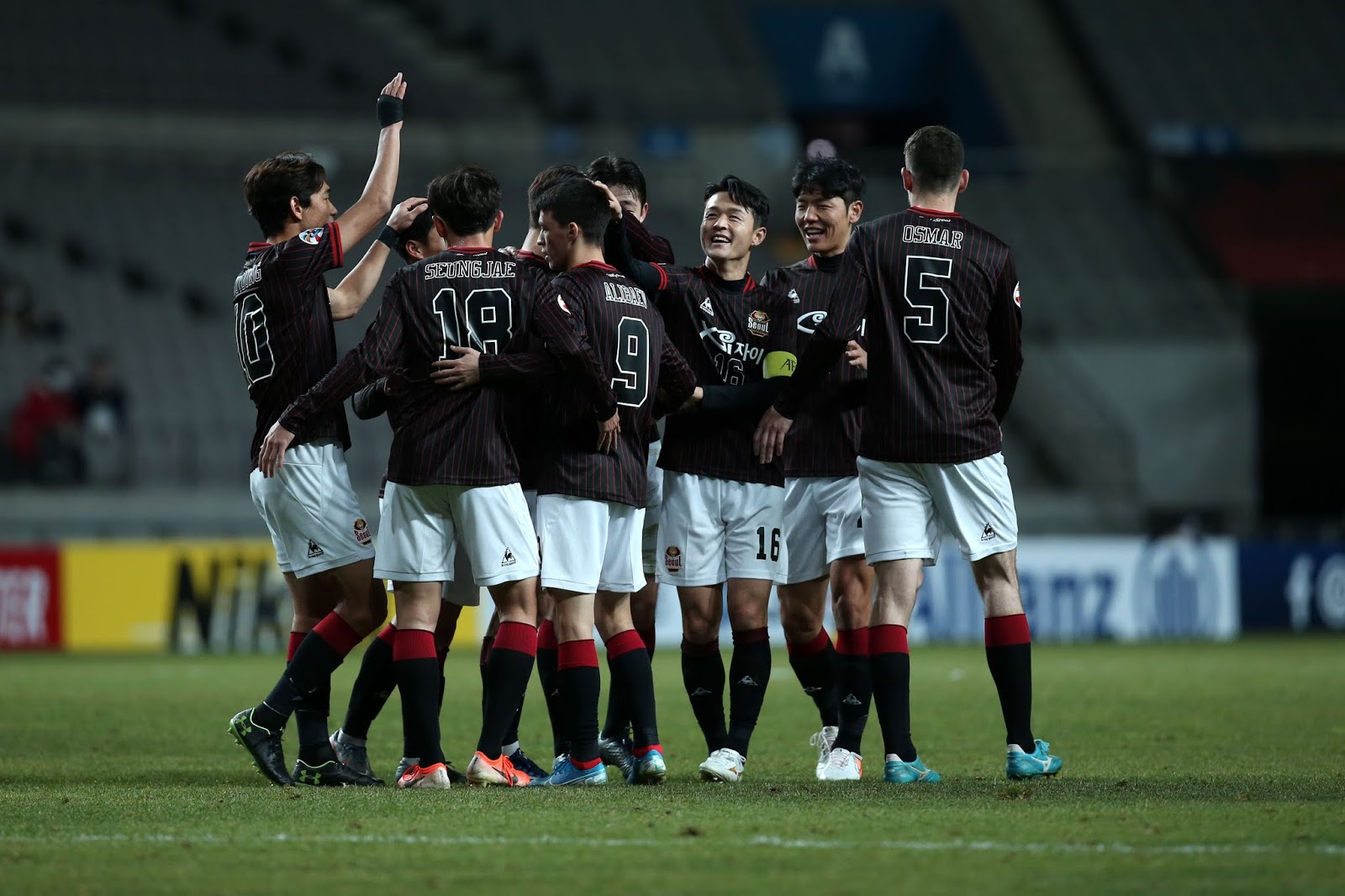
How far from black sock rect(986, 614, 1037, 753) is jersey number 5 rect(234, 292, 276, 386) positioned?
311cm

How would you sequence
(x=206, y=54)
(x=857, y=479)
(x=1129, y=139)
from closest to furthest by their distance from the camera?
(x=857, y=479) → (x=206, y=54) → (x=1129, y=139)

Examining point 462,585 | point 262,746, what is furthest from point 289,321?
point 262,746

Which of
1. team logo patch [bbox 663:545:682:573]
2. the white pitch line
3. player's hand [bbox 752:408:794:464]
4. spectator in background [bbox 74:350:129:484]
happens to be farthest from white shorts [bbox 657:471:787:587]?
spectator in background [bbox 74:350:129:484]

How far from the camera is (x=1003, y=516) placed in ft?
23.3

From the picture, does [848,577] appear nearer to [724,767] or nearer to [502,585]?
[724,767]

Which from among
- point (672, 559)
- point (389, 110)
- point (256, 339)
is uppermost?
point (389, 110)

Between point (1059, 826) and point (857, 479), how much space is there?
248 cm

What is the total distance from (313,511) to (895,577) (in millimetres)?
2346

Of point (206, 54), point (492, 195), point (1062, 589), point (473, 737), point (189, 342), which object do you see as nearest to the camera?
point (492, 195)

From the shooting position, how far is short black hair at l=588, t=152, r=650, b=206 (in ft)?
25.5

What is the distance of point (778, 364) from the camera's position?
25.0 ft

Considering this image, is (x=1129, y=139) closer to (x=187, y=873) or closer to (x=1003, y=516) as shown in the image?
(x=1003, y=516)

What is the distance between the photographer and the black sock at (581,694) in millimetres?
6930

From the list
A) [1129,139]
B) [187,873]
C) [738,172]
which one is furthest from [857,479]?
[1129,139]
